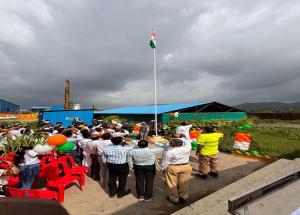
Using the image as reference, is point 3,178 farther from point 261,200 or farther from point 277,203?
point 277,203

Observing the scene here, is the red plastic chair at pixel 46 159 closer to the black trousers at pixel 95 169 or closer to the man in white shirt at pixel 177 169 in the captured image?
the black trousers at pixel 95 169

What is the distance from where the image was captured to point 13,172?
187 inches

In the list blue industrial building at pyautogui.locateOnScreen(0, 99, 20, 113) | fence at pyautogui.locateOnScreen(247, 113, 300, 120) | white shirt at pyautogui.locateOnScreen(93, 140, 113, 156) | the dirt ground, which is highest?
blue industrial building at pyautogui.locateOnScreen(0, 99, 20, 113)

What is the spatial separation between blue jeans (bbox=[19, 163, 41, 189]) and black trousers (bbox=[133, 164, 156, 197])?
8.64 ft

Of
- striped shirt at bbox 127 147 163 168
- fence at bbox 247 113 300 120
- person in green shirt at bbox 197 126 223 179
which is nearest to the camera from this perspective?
striped shirt at bbox 127 147 163 168

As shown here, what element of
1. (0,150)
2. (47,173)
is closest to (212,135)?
(47,173)

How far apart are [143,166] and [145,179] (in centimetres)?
41

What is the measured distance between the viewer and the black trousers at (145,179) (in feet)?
17.6

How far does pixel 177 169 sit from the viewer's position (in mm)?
4996

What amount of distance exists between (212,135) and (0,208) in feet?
20.1

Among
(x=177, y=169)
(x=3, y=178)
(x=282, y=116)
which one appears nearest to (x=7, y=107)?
(x=3, y=178)

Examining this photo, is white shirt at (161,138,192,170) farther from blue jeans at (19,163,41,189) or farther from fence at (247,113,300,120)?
fence at (247,113,300,120)

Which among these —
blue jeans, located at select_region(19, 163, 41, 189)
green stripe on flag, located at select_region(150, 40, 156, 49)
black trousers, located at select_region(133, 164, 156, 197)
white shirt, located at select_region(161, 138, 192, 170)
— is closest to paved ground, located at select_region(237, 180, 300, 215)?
white shirt, located at select_region(161, 138, 192, 170)

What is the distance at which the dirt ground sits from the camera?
4953mm
